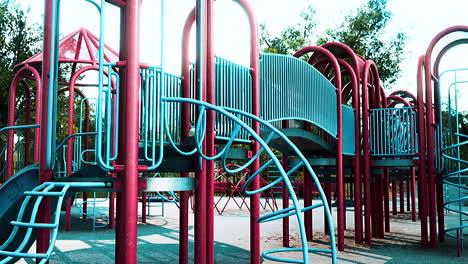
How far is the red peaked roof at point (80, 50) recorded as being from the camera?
35.2ft

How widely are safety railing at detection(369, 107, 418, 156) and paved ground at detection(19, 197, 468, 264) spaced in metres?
1.87

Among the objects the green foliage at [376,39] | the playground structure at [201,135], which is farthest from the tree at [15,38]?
the green foliage at [376,39]

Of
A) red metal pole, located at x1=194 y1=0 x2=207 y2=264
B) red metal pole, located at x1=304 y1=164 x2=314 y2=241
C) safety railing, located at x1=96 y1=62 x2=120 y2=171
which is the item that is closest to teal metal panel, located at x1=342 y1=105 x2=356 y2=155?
red metal pole, located at x1=304 y1=164 x2=314 y2=241

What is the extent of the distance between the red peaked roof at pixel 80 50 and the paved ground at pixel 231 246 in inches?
155

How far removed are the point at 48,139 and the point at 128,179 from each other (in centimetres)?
102

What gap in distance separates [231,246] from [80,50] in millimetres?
5765

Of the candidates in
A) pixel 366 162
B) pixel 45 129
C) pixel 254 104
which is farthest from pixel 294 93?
pixel 45 129

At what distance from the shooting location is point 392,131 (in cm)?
975

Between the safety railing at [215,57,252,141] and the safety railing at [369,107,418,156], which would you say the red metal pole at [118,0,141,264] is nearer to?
the safety railing at [215,57,252,141]

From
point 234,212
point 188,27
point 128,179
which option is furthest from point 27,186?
point 234,212

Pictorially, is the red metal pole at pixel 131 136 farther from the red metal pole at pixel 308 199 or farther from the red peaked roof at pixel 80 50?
the red peaked roof at pixel 80 50

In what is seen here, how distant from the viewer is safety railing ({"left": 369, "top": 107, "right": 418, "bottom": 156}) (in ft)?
31.7

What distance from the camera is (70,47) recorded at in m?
11.0

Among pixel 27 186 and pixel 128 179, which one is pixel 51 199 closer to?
pixel 27 186
